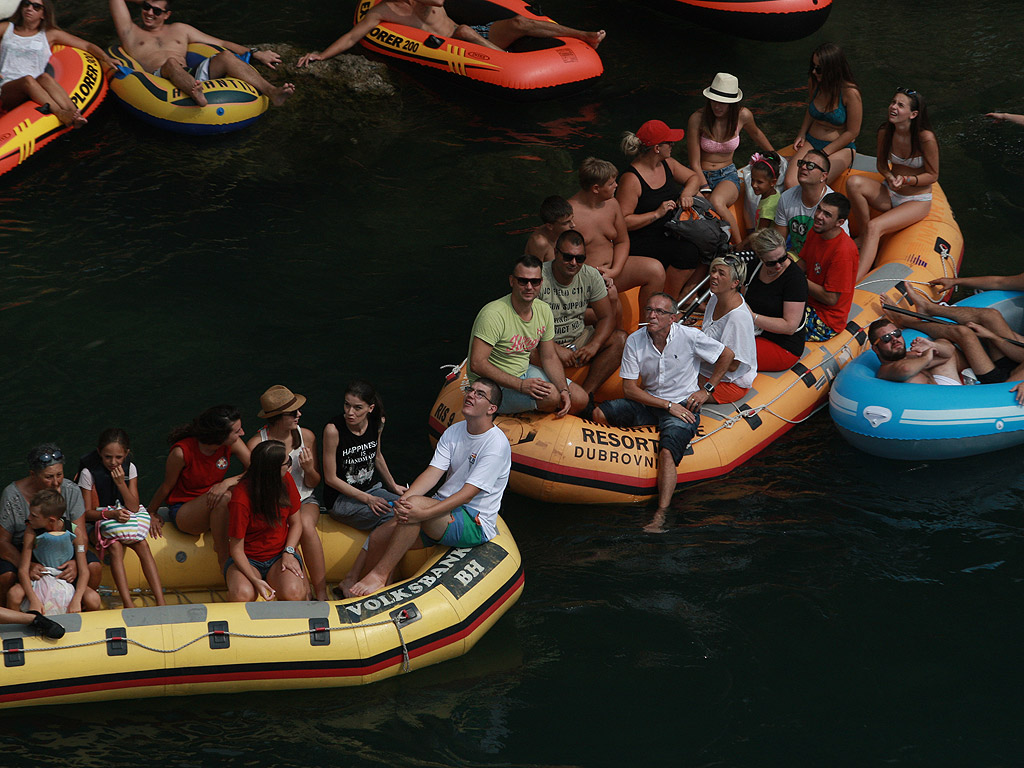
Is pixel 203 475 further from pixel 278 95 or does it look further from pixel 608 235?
pixel 278 95

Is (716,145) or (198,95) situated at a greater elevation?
(716,145)

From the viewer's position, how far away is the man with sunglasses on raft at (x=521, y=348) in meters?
6.22

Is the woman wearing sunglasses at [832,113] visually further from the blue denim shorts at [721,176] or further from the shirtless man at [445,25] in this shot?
the shirtless man at [445,25]

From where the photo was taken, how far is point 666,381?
266 inches

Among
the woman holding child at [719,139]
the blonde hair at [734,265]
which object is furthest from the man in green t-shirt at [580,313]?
the woman holding child at [719,139]

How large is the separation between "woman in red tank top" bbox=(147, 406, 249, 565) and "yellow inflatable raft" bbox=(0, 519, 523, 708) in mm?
557

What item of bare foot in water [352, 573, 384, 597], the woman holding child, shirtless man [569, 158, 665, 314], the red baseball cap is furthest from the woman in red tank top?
the woman holding child

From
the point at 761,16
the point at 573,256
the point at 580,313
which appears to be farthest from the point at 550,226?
the point at 761,16

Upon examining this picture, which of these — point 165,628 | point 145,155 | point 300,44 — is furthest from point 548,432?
point 300,44

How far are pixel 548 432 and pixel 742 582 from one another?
1.43 metres

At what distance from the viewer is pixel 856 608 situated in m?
5.96

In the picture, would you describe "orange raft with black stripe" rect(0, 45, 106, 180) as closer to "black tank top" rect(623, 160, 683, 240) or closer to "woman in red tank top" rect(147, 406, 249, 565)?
"woman in red tank top" rect(147, 406, 249, 565)

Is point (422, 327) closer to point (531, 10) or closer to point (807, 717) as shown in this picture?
point (807, 717)

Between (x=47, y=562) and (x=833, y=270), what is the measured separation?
518cm
